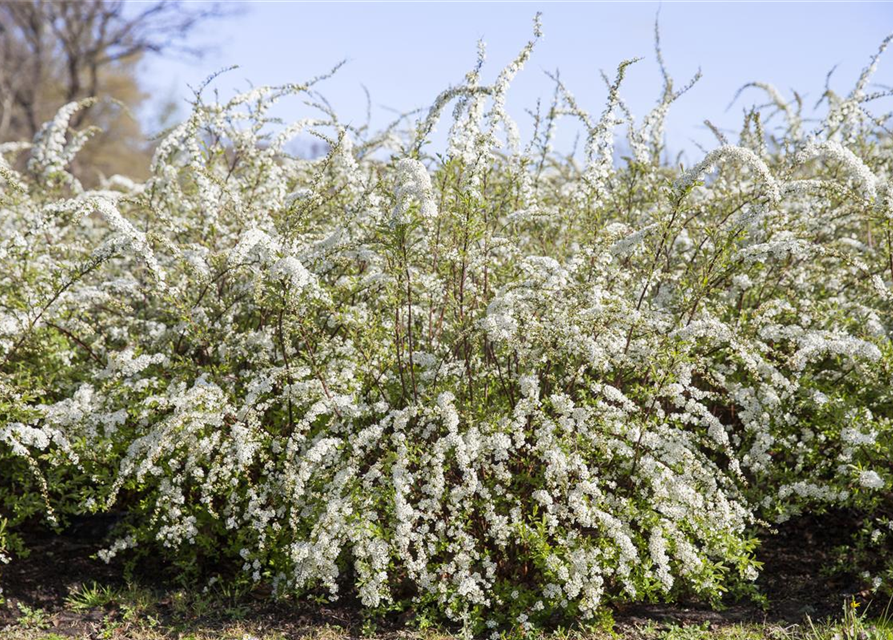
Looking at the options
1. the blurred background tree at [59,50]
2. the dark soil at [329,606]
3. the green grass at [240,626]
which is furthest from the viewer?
the blurred background tree at [59,50]

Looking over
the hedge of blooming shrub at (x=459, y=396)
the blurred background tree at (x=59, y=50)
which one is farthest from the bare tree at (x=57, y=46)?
the hedge of blooming shrub at (x=459, y=396)

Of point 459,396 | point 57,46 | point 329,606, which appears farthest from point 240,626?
point 57,46

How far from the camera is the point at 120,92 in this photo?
29.4 metres

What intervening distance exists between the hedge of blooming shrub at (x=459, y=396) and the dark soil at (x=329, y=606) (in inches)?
5.6

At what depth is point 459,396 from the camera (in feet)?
13.0

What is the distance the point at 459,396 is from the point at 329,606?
1.25 metres

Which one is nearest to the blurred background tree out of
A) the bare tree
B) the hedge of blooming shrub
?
the bare tree

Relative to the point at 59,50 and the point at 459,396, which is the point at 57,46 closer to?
the point at 59,50

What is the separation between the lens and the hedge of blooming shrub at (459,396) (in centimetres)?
347

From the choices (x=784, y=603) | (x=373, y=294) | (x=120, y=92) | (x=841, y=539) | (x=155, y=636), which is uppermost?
(x=120, y=92)

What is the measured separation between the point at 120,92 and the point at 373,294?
2928cm

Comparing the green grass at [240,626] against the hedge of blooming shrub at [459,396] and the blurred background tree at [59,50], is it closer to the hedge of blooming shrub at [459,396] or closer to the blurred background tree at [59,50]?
the hedge of blooming shrub at [459,396]

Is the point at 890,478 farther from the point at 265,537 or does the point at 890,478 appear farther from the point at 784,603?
the point at 265,537

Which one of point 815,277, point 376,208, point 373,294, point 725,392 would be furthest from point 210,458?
point 815,277
